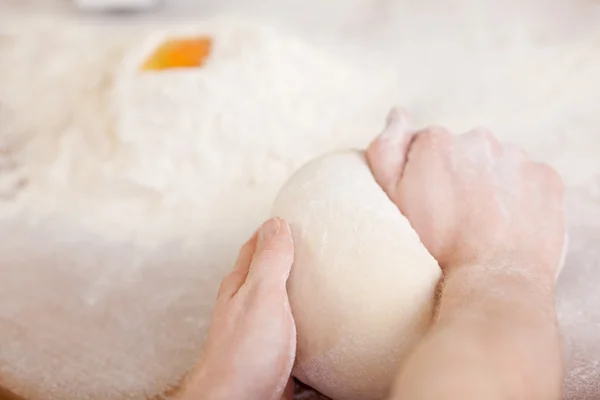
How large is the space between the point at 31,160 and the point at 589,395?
31.6 inches

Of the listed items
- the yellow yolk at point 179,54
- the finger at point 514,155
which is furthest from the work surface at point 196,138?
the finger at point 514,155

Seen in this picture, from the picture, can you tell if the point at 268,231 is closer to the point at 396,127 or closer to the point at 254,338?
the point at 254,338

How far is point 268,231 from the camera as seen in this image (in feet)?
2.03

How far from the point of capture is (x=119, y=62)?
3.43ft

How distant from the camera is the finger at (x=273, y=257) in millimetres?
576

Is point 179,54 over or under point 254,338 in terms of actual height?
over

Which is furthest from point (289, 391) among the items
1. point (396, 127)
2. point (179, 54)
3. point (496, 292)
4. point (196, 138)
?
point (179, 54)

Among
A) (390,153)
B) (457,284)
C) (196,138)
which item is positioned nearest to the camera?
(457,284)

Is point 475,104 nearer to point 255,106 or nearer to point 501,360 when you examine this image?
point 255,106

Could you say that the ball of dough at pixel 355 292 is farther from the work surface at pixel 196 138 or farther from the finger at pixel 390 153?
the work surface at pixel 196 138

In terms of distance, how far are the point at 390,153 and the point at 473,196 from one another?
0.11m

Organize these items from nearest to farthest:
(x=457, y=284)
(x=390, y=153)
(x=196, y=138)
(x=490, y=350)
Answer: (x=490, y=350), (x=457, y=284), (x=390, y=153), (x=196, y=138)

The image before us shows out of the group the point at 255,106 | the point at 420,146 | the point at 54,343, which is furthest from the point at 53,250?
the point at 420,146

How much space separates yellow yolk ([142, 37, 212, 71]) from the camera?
1.00m
